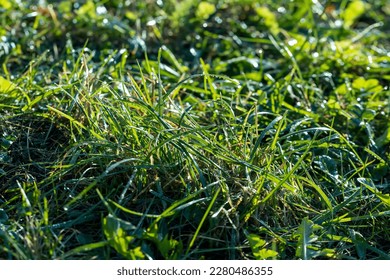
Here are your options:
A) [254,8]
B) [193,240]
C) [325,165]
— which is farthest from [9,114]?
[254,8]

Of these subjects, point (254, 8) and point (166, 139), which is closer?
point (166, 139)

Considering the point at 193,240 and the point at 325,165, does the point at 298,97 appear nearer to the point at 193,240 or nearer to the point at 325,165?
the point at 325,165

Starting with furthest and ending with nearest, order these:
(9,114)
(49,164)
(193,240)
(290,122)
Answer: (290,122), (9,114), (49,164), (193,240)

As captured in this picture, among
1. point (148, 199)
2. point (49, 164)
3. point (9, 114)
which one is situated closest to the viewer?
point (148, 199)

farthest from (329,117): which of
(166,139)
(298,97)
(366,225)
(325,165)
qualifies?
(166,139)
